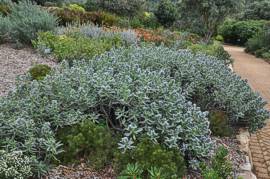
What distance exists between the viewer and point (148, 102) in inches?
166

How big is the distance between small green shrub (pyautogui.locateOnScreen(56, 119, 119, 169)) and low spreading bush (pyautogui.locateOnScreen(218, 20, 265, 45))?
93.6 ft

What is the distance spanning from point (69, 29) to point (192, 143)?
26.0 ft

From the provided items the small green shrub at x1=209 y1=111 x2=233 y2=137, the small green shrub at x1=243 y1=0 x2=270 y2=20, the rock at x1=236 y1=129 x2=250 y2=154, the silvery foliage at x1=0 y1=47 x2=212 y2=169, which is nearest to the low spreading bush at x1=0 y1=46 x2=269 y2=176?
the silvery foliage at x1=0 y1=47 x2=212 y2=169

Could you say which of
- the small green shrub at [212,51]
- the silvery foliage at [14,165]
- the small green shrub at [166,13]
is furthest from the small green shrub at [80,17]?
the silvery foliage at [14,165]

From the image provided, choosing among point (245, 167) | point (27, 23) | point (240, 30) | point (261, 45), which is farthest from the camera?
point (240, 30)

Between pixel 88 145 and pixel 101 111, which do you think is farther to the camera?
pixel 101 111

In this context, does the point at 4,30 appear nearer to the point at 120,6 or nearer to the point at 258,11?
the point at 120,6

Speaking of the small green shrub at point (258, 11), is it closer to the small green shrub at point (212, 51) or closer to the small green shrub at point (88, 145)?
the small green shrub at point (212, 51)

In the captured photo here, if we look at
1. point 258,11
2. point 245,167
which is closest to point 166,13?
point 258,11

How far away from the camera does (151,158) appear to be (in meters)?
3.61

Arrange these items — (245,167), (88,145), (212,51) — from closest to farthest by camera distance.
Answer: (88,145) → (245,167) → (212,51)

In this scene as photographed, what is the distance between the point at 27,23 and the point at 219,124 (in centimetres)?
611

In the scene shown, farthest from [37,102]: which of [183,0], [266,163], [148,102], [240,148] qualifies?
[183,0]

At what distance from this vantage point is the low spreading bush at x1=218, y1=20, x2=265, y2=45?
31.5 meters
